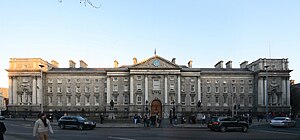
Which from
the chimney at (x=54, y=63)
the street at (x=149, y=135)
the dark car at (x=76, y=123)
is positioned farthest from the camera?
the chimney at (x=54, y=63)

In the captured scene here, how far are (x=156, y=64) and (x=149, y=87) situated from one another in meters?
6.08

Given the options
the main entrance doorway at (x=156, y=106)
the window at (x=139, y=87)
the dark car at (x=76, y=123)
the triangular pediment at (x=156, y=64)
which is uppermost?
the triangular pediment at (x=156, y=64)

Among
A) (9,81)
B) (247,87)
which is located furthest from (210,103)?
(9,81)

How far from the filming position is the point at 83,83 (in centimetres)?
8862

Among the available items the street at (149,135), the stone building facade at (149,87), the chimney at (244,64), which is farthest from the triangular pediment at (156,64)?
the street at (149,135)

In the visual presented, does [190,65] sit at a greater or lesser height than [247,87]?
greater

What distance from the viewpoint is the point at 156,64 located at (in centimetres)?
8519

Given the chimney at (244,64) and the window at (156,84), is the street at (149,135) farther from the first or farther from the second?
the chimney at (244,64)

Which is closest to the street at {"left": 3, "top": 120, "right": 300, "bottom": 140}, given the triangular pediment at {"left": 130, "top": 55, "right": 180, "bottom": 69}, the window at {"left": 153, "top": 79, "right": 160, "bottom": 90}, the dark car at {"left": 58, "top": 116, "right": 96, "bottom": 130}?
the dark car at {"left": 58, "top": 116, "right": 96, "bottom": 130}

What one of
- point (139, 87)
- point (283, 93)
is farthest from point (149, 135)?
point (283, 93)

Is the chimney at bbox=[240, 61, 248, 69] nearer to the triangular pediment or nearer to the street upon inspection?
the triangular pediment

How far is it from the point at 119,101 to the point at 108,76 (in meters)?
7.00

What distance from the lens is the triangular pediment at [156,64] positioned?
84.7m

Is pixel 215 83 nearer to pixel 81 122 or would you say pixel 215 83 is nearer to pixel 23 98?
pixel 23 98
